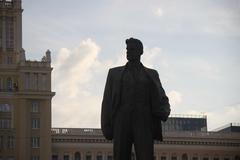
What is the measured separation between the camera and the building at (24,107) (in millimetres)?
101938

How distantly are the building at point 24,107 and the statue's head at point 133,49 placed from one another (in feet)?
286

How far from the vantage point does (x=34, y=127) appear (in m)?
103

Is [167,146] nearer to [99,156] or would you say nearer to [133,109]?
[99,156]

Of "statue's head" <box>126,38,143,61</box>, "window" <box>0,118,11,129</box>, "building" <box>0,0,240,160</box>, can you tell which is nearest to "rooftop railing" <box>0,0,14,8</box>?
"building" <box>0,0,240,160</box>

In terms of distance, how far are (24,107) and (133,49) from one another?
88885 millimetres

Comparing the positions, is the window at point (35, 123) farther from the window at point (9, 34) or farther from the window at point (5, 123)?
the window at point (9, 34)

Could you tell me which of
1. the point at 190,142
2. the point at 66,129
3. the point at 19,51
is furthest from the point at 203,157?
the point at 19,51

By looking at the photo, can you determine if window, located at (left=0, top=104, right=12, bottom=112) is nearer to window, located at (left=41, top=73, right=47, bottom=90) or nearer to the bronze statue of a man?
window, located at (left=41, top=73, right=47, bottom=90)

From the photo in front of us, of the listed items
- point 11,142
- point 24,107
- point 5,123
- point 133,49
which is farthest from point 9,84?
point 133,49

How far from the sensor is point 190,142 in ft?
384

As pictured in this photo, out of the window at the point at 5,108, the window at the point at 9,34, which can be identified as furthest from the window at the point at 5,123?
the window at the point at 9,34

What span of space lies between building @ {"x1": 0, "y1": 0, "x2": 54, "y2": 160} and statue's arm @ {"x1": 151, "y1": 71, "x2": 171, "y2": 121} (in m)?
87.4

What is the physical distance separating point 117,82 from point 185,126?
5399 inches

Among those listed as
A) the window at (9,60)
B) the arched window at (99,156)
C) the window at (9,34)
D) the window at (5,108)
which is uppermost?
the window at (9,34)
